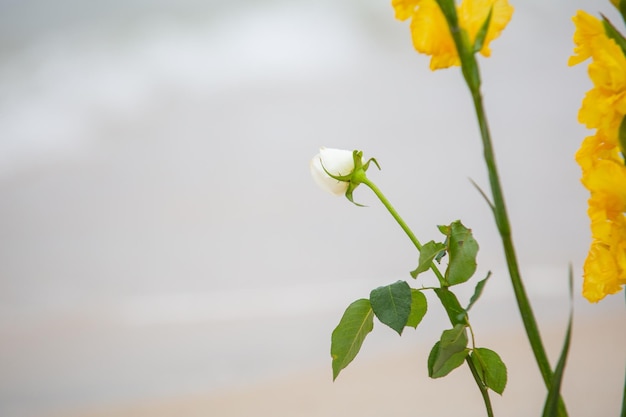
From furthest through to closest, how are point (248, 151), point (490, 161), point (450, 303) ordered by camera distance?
point (248, 151) → point (450, 303) → point (490, 161)

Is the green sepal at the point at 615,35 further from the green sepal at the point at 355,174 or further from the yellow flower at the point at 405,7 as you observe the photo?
the green sepal at the point at 355,174

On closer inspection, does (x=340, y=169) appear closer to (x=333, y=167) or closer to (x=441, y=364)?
(x=333, y=167)

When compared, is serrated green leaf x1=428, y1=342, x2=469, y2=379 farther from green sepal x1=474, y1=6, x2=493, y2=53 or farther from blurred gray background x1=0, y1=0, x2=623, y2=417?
blurred gray background x1=0, y1=0, x2=623, y2=417

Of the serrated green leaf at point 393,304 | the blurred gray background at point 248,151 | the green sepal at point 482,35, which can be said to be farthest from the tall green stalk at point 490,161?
the blurred gray background at point 248,151

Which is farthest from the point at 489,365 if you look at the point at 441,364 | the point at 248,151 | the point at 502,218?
the point at 248,151

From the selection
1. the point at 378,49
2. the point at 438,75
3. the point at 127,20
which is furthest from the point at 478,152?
the point at 127,20

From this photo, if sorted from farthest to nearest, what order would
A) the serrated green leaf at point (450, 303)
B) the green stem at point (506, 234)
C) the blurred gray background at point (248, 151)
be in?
the blurred gray background at point (248, 151) < the serrated green leaf at point (450, 303) < the green stem at point (506, 234)

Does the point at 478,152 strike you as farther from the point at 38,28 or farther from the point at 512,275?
the point at 512,275
